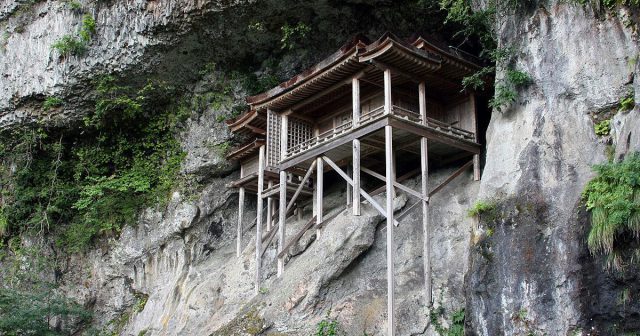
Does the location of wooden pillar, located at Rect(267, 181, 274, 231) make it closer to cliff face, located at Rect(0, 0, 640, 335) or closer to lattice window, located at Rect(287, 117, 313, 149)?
cliff face, located at Rect(0, 0, 640, 335)

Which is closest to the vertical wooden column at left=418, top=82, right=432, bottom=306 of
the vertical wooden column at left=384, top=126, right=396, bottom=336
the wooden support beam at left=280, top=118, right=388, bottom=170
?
the vertical wooden column at left=384, top=126, right=396, bottom=336

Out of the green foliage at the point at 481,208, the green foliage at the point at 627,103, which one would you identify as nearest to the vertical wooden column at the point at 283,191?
the green foliage at the point at 481,208

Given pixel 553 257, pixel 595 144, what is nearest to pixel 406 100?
pixel 595 144

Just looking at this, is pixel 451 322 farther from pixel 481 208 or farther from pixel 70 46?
pixel 70 46

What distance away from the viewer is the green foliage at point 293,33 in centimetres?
2197

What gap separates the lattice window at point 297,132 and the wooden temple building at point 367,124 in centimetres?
3

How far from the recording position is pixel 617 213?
1082cm

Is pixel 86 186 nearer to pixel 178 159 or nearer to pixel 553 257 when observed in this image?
pixel 178 159

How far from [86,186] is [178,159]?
3.65m

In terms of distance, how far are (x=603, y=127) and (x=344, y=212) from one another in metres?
7.34

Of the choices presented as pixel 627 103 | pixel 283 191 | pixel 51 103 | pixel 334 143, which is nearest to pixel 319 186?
pixel 334 143

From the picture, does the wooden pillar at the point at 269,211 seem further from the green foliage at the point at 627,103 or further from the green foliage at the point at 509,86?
the green foliage at the point at 627,103

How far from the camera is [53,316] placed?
22.6 meters

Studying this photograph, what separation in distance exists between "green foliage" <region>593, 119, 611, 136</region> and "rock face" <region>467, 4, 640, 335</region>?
131 millimetres
